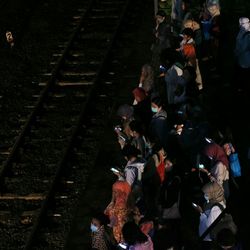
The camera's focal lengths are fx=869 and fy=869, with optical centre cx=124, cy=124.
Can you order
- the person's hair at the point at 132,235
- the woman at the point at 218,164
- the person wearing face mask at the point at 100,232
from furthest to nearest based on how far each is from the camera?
1. the woman at the point at 218,164
2. the person wearing face mask at the point at 100,232
3. the person's hair at the point at 132,235

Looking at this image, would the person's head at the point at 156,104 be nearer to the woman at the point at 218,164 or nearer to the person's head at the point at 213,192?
the woman at the point at 218,164

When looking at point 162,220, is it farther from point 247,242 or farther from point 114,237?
point 247,242

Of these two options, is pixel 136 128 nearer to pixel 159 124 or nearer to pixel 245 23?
pixel 159 124

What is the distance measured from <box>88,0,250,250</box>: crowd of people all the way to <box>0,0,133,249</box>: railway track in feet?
6.10

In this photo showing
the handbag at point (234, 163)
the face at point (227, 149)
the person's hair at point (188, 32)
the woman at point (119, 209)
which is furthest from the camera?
the person's hair at point (188, 32)

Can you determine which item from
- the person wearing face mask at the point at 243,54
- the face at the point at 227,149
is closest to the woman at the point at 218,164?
the face at the point at 227,149

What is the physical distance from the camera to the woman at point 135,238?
10078 mm

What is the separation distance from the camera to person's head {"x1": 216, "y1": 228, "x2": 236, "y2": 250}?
9805 mm

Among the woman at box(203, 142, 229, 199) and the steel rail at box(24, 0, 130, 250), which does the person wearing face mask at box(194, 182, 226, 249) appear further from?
the steel rail at box(24, 0, 130, 250)

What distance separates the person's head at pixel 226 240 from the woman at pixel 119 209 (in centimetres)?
151

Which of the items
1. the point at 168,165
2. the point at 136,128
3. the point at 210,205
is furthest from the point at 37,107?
the point at 210,205

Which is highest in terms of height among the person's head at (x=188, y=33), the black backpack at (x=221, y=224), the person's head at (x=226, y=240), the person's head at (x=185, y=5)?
the person's head at (x=226, y=240)

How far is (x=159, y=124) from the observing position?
12.9 meters

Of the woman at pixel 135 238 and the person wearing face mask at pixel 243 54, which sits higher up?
the woman at pixel 135 238
